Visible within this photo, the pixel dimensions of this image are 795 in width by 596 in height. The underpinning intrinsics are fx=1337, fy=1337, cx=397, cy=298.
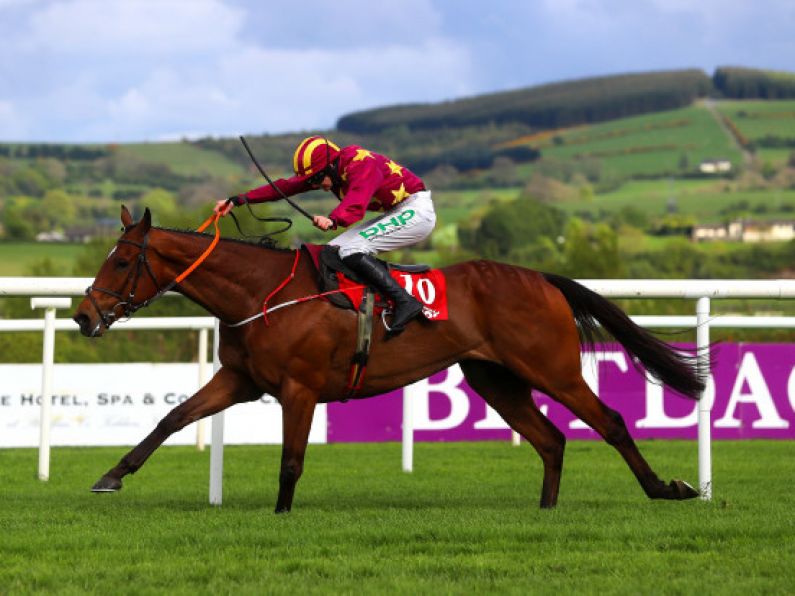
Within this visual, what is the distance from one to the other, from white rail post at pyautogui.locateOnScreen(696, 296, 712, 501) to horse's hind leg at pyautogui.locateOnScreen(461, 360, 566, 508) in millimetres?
703

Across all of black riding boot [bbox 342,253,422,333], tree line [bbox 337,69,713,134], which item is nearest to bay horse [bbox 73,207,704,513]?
black riding boot [bbox 342,253,422,333]

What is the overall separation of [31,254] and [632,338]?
65.7 metres

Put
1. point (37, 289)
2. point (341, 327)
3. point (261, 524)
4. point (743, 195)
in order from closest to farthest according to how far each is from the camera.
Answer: point (261, 524) < point (341, 327) < point (37, 289) < point (743, 195)

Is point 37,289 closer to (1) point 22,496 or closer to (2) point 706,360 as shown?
(1) point 22,496

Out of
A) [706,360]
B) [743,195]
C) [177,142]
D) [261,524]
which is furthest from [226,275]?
[177,142]

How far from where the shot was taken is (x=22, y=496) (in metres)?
7.15

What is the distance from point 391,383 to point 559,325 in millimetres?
874

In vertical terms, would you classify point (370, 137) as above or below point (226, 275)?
above

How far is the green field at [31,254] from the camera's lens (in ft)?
214

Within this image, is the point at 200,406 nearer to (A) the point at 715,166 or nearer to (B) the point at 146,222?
(B) the point at 146,222

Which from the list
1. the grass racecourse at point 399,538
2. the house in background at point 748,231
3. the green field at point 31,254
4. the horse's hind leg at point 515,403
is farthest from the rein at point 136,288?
the house in background at point 748,231

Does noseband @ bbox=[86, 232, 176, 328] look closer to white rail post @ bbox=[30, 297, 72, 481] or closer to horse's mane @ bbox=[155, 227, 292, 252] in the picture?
horse's mane @ bbox=[155, 227, 292, 252]

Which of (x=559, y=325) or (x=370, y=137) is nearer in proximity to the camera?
(x=559, y=325)

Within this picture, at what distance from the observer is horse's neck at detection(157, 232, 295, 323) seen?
624 cm
